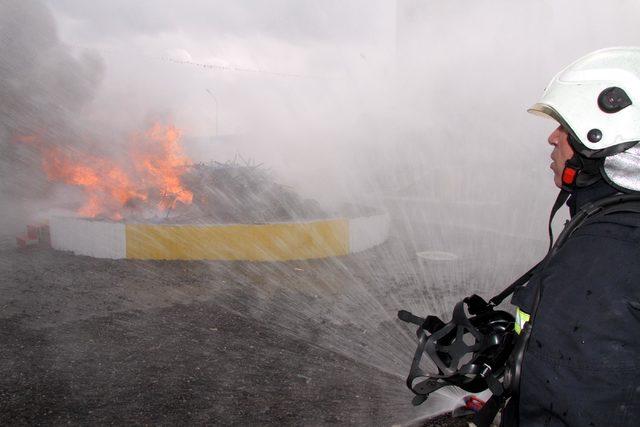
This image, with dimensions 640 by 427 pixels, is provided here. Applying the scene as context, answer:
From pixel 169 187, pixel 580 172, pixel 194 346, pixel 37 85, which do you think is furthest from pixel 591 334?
pixel 37 85

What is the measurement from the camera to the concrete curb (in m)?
7.80

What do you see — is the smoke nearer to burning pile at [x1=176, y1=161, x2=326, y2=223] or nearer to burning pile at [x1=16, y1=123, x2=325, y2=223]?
burning pile at [x1=16, y1=123, x2=325, y2=223]

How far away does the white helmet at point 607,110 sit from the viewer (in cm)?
152

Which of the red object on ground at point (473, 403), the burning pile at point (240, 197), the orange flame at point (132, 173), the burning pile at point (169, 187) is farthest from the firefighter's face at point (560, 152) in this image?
the orange flame at point (132, 173)

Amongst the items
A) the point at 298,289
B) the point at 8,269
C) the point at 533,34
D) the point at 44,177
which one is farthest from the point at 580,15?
the point at 44,177

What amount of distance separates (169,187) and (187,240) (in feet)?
9.00

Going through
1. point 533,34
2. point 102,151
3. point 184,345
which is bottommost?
point 184,345

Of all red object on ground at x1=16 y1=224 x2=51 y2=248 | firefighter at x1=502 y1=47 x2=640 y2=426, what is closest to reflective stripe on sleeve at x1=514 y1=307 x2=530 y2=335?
firefighter at x1=502 y1=47 x2=640 y2=426

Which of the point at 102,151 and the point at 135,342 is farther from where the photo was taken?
the point at 102,151

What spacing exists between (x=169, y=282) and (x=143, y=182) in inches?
164

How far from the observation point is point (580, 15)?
8906 mm

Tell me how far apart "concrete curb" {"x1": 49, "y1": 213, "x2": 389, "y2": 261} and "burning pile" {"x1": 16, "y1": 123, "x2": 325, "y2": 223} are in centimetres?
112

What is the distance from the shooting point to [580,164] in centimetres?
161

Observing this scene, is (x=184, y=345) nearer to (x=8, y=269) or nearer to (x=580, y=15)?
(x=8, y=269)
